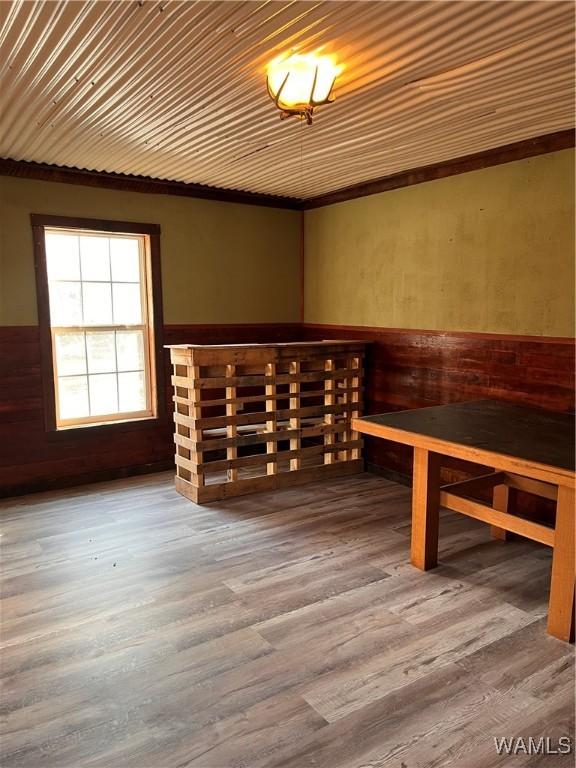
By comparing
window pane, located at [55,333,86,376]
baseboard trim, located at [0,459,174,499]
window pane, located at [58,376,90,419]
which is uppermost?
window pane, located at [55,333,86,376]

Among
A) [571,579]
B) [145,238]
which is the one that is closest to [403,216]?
[145,238]

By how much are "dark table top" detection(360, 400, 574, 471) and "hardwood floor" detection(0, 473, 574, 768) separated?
820mm

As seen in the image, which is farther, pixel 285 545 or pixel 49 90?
pixel 285 545

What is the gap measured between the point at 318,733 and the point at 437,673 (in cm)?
60

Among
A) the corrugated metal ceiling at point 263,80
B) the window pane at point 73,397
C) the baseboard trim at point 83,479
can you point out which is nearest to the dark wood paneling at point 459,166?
the corrugated metal ceiling at point 263,80

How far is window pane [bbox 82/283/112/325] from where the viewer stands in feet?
15.4

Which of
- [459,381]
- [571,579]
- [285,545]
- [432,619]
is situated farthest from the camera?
[459,381]

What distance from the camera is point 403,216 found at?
15.2 ft

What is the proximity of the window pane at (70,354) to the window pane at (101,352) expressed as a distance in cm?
6

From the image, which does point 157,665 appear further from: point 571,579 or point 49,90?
point 49,90

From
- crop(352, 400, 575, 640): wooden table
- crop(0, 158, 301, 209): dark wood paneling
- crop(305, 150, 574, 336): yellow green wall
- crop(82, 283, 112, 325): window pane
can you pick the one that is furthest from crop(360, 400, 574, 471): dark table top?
crop(0, 158, 301, 209): dark wood paneling

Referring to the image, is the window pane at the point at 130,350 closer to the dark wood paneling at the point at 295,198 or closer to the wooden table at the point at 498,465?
the dark wood paneling at the point at 295,198

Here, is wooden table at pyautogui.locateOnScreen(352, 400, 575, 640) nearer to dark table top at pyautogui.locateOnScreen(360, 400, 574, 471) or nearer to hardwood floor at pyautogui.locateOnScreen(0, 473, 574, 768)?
dark table top at pyautogui.locateOnScreen(360, 400, 574, 471)

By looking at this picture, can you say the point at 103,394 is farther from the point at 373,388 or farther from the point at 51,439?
the point at 373,388
